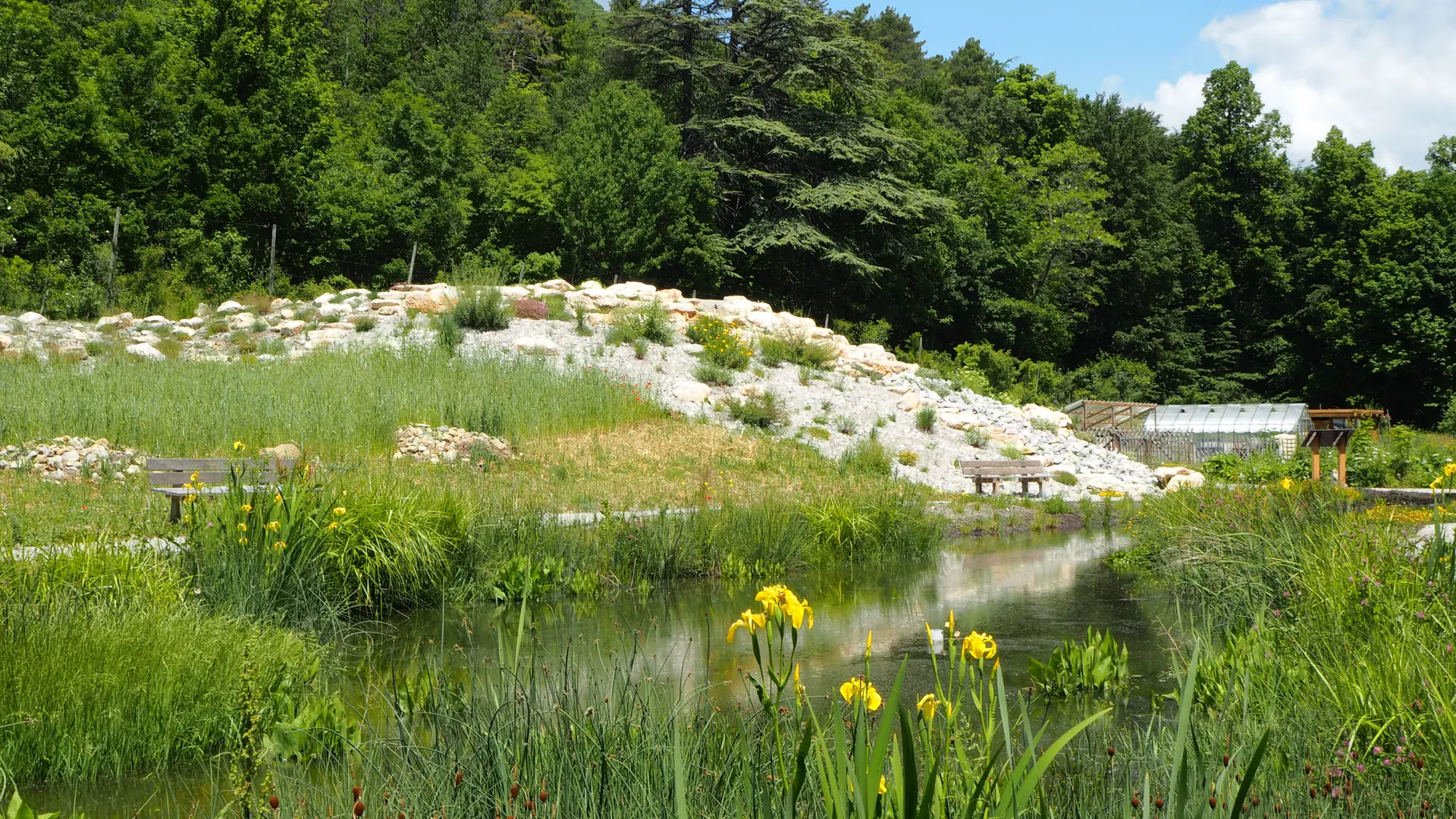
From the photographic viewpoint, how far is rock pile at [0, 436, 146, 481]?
29.8 feet

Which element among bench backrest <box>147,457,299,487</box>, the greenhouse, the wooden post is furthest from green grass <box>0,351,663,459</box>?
the greenhouse

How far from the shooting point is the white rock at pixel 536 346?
16859 mm

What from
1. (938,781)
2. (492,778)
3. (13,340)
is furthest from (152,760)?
(13,340)

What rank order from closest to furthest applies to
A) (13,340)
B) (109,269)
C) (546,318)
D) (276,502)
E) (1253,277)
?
(276,502), (13,340), (546,318), (109,269), (1253,277)

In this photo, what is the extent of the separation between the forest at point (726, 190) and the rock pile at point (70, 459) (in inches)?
436

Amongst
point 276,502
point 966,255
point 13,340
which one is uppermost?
point 966,255

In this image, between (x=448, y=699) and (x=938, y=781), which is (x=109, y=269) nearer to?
(x=448, y=699)

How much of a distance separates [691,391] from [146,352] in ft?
26.5

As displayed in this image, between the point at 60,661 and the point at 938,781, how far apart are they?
3.47m

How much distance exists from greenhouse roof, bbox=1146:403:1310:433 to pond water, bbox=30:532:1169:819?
16.6 metres

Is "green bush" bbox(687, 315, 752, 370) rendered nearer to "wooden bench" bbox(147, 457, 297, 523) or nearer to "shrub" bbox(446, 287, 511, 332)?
"shrub" bbox(446, 287, 511, 332)

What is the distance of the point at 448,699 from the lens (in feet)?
10.5

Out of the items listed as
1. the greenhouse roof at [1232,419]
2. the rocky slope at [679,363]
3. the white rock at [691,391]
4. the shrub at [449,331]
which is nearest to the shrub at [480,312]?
the shrub at [449,331]

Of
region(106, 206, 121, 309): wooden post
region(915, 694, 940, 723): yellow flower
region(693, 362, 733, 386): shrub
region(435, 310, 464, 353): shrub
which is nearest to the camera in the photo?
region(915, 694, 940, 723): yellow flower
